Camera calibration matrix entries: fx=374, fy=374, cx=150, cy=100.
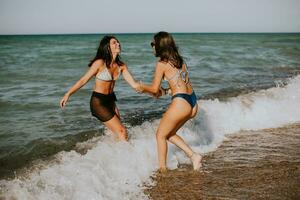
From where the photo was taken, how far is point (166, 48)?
4.84 m

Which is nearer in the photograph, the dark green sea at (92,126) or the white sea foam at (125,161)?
the white sea foam at (125,161)

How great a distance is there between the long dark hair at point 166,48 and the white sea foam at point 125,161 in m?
1.65

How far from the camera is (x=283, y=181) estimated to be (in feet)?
15.7

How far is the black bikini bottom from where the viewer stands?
5507 mm

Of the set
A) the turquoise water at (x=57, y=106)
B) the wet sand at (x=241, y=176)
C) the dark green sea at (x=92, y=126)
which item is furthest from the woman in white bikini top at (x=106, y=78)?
the turquoise water at (x=57, y=106)

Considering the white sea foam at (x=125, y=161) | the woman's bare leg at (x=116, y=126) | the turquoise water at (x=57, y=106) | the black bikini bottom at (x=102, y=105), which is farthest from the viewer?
the turquoise water at (x=57, y=106)

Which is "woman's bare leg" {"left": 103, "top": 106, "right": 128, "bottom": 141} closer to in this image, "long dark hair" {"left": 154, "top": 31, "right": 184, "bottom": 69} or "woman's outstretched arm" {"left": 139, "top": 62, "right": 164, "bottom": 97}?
"woman's outstretched arm" {"left": 139, "top": 62, "right": 164, "bottom": 97}

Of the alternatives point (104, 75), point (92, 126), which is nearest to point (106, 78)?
point (104, 75)

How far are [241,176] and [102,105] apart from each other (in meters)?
2.20

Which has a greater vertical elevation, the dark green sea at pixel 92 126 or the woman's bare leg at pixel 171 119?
the woman's bare leg at pixel 171 119

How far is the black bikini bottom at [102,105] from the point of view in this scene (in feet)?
18.1

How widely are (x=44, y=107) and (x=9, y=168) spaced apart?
15.2ft

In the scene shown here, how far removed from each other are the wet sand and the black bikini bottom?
3.78 ft

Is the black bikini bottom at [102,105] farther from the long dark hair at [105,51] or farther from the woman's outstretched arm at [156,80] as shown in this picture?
the woman's outstretched arm at [156,80]
